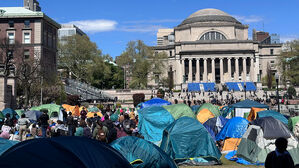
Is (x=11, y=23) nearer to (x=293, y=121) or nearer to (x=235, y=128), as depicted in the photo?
(x=235, y=128)

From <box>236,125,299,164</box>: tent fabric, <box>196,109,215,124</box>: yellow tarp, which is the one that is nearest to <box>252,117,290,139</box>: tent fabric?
<box>236,125,299,164</box>: tent fabric

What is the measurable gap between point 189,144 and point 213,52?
81.9 m

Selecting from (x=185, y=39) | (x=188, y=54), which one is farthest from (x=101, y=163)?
(x=185, y=39)

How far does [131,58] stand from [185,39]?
28421 millimetres

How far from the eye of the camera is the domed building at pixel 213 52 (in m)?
94.5

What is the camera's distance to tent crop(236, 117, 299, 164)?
13.8 metres

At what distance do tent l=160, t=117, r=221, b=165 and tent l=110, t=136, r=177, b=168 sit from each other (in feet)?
12.4

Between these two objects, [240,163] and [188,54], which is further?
[188,54]

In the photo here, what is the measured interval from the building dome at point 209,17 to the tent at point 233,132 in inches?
3429

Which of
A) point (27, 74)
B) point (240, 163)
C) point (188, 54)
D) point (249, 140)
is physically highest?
point (188, 54)

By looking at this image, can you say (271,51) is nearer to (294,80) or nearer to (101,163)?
(294,80)

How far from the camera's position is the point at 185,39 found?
10300 cm

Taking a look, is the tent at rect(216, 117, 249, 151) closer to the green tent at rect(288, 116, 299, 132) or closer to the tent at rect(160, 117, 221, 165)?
the green tent at rect(288, 116, 299, 132)

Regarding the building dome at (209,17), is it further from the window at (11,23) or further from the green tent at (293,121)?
the green tent at (293,121)
